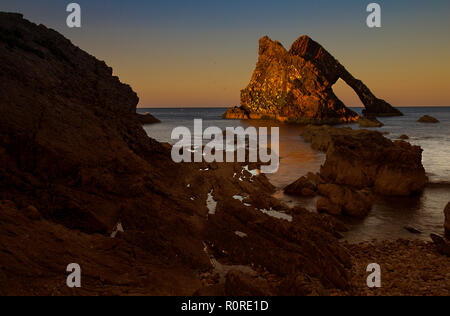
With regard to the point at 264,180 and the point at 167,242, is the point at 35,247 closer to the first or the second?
the point at 167,242

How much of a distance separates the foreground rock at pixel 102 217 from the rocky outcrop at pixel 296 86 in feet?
261

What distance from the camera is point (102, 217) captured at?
26.5 feet

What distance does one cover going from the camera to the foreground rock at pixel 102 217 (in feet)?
19.5

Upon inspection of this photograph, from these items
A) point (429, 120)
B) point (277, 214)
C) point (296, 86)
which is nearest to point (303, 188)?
point (277, 214)

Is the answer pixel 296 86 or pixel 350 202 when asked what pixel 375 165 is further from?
pixel 296 86

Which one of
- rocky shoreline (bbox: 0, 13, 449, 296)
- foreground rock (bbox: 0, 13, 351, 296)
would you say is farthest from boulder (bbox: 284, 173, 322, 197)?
rocky shoreline (bbox: 0, 13, 449, 296)

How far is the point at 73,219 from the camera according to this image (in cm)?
766

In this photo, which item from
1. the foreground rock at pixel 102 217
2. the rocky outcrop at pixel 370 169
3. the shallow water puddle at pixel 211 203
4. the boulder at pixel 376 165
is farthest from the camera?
the boulder at pixel 376 165

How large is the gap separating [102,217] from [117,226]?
0.46 metres

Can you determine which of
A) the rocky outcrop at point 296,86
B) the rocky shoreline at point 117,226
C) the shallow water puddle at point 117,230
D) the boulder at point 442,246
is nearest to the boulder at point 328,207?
the rocky shoreline at point 117,226

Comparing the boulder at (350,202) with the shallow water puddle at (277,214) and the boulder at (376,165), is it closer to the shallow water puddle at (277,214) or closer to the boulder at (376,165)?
the shallow water puddle at (277,214)
